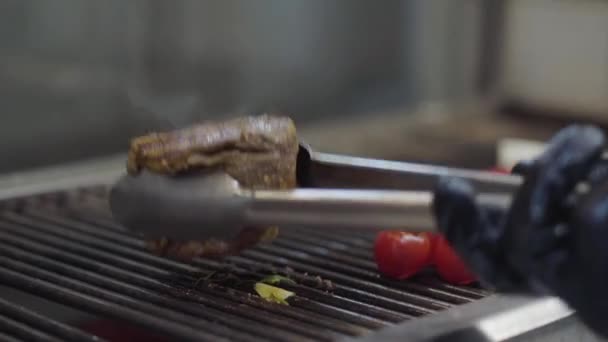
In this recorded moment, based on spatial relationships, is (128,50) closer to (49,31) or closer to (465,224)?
(49,31)

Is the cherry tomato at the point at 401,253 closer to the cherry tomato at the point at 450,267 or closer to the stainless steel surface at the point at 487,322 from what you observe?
the cherry tomato at the point at 450,267

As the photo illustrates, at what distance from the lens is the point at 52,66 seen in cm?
243

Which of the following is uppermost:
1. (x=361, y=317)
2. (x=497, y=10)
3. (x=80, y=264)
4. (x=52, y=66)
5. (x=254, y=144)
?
(x=497, y=10)

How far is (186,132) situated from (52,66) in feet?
3.78

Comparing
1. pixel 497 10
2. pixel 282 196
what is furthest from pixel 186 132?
pixel 497 10

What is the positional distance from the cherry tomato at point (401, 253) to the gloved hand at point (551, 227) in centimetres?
50

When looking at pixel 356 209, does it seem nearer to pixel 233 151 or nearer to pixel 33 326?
pixel 233 151

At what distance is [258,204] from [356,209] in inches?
5.2

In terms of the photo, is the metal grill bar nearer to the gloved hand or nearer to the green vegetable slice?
the green vegetable slice

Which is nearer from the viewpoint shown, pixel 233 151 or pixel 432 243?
pixel 233 151

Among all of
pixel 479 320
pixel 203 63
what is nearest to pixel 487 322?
pixel 479 320

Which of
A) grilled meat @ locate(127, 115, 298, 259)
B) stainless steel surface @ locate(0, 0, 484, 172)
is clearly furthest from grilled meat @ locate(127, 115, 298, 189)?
stainless steel surface @ locate(0, 0, 484, 172)

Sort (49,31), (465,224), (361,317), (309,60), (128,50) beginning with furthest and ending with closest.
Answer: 1. (309,60)
2. (128,50)
3. (49,31)
4. (361,317)
5. (465,224)

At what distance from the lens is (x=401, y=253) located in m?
1.53
